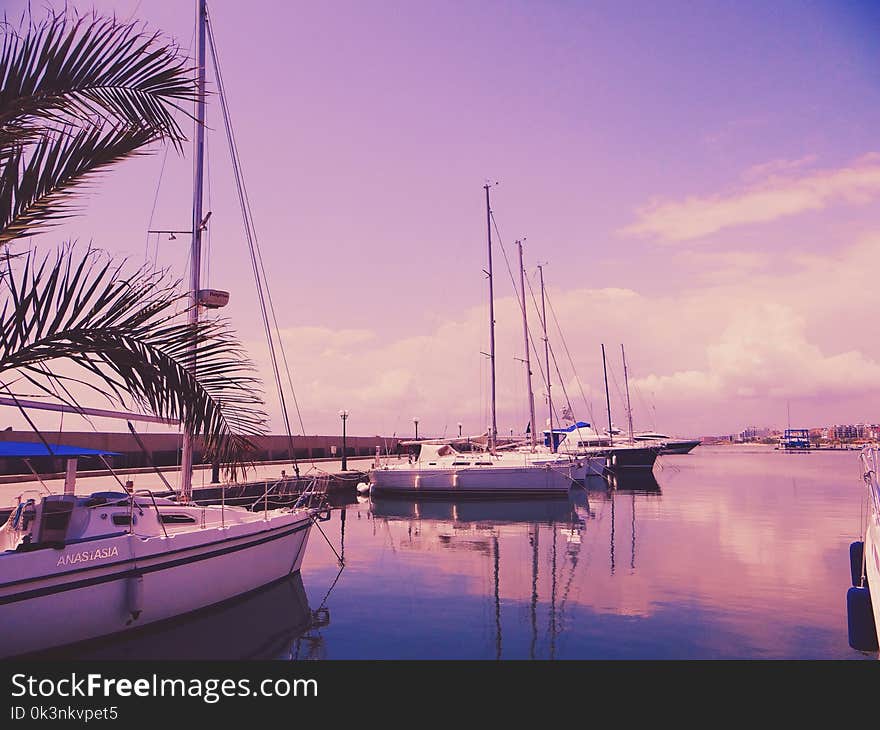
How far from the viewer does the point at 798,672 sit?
9.69 m

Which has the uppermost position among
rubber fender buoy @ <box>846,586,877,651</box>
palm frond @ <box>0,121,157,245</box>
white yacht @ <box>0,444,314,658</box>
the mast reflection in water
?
palm frond @ <box>0,121,157,245</box>

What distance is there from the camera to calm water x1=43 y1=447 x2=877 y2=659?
11.6 meters

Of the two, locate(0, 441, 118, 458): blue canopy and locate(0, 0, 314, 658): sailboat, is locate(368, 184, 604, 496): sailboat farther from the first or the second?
locate(0, 441, 118, 458): blue canopy

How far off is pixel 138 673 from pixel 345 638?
3841 millimetres

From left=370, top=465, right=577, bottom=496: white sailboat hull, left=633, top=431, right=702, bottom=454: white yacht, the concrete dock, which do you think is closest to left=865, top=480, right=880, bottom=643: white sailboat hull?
the concrete dock

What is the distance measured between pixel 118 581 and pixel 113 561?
0.38 m

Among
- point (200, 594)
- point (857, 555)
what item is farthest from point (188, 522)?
point (857, 555)

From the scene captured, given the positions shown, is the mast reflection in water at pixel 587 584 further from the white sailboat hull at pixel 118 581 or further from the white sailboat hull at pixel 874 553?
the white sailboat hull at pixel 118 581

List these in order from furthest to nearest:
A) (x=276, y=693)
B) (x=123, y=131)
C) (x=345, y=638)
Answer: (x=345, y=638)
(x=276, y=693)
(x=123, y=131)

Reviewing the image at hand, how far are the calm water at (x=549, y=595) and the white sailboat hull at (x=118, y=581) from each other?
1.66 ft

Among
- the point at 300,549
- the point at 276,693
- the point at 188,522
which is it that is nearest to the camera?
the point at 276,693

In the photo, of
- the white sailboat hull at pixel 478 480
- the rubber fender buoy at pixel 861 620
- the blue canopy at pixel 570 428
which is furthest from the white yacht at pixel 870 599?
the blue canopy at pixel 570 428

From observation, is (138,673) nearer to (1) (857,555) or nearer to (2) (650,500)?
(1) (857,555)

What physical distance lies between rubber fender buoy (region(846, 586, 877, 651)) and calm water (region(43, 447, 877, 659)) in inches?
20.4
